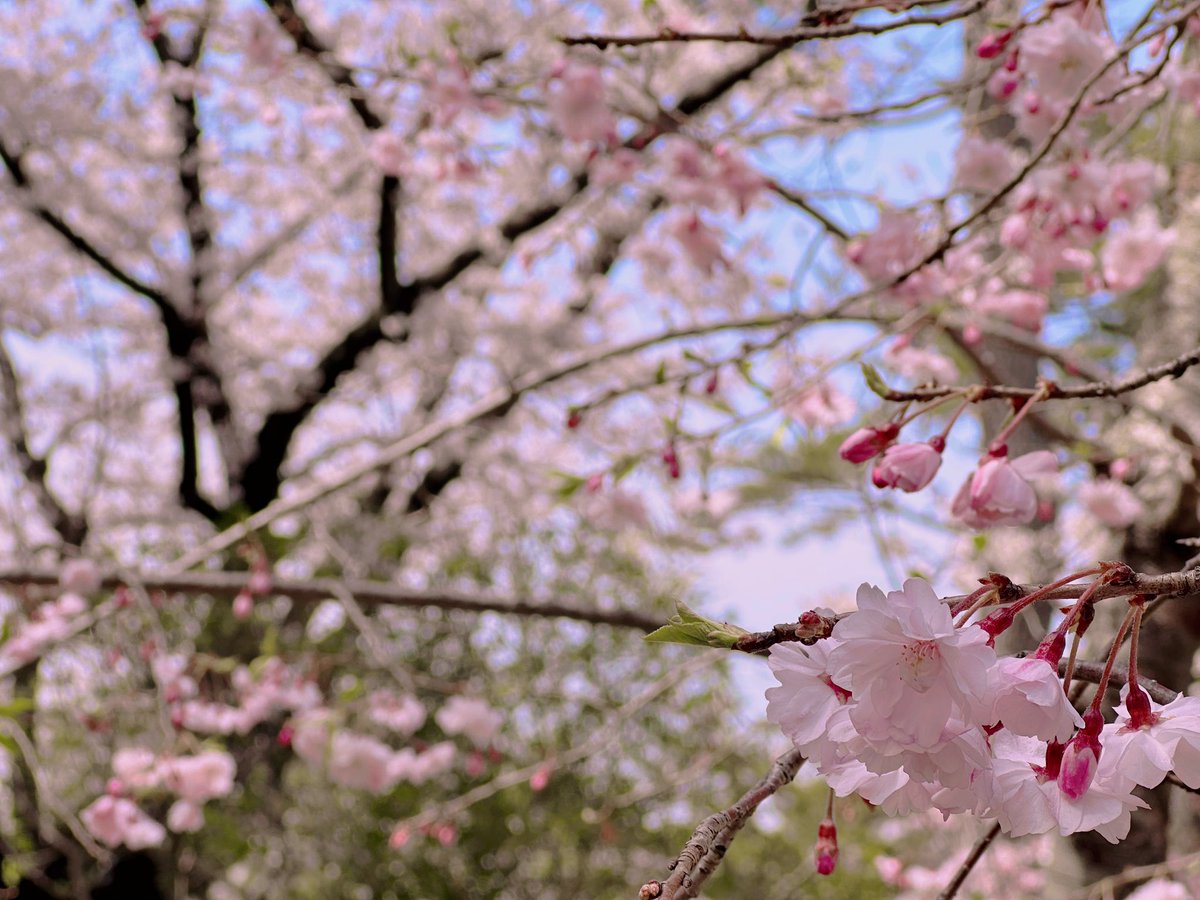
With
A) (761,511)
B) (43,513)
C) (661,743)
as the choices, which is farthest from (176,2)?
(761,511)

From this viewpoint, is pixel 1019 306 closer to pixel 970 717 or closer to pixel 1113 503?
pixel 1113 503

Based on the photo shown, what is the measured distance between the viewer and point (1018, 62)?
1.22 metres

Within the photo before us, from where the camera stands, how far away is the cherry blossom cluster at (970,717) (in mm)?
414

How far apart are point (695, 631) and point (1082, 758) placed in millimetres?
172

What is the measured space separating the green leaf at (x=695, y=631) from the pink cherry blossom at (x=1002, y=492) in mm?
291

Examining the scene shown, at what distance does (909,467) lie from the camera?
0.69 m

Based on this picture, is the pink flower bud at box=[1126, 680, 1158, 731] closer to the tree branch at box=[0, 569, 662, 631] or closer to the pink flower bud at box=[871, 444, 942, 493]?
the pink flower bud at box=[871, 444, 942, 493]

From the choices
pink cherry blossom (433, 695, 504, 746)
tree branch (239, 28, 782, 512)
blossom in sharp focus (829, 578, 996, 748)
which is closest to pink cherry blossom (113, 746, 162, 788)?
pink cherry blossom (433, 695, 504, 746)

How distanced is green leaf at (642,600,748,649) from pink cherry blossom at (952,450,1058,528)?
291 mm

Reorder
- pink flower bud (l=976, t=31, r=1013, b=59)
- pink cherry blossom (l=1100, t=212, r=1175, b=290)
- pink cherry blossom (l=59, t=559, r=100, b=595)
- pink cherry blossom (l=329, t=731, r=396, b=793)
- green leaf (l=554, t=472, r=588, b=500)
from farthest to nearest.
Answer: pink cherry blossom (l=329, t=731, r=396, b=793) → pink cherry blossom (l=59, t=559, r=100, b=595) → pink cherry blossom (l=1100, t=212, r=1175, b=290) → green leaf (l=554, t=472, r=588, b=500) → pink flower bud (l=976, t=31, r=1013, b=59)

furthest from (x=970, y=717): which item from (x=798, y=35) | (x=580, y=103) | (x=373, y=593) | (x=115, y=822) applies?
(x=115, y=822)

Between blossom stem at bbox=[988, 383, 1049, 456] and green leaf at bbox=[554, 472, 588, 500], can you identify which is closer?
blossom stem at bbox=[988, 383, 1049, 456]

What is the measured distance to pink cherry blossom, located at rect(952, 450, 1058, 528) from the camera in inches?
26.5

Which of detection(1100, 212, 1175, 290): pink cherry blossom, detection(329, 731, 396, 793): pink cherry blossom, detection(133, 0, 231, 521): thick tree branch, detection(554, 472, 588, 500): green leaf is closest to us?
detection(554, 472, 588, 500): green leaf
